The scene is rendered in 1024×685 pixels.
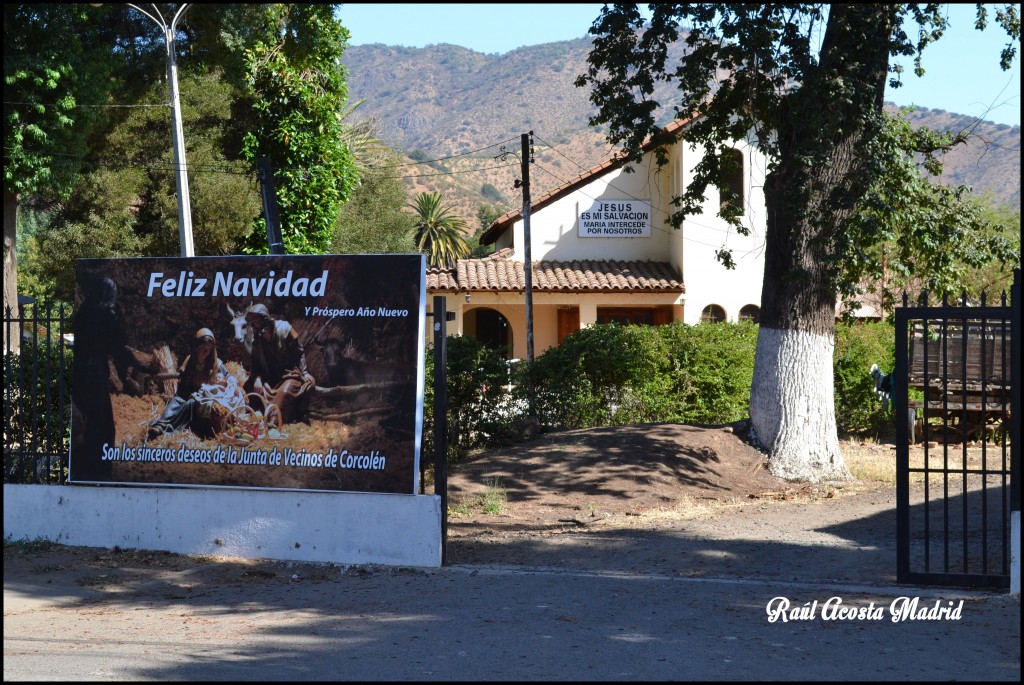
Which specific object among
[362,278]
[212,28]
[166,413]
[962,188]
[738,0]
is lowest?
[166,413]

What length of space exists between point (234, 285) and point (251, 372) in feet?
2.71

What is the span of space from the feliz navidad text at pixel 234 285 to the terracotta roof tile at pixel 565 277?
17.8 metres

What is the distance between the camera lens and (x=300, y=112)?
21.9 meters

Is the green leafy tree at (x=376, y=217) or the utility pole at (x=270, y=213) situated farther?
the green leafy tree at (x=376, y=217)

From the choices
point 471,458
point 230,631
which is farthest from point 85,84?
point 230,631

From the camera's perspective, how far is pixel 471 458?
13.5 metres

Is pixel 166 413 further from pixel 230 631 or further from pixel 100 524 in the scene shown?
pixel 230 631

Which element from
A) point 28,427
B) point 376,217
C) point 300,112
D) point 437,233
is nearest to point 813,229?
point 28,427

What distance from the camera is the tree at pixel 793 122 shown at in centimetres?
1177

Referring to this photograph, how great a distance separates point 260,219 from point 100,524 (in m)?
14.4

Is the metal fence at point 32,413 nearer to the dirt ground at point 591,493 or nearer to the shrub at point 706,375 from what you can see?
the dirt ground at point 591,493

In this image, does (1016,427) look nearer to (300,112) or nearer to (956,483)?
(956,483)

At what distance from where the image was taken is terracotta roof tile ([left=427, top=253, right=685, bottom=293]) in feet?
89.5

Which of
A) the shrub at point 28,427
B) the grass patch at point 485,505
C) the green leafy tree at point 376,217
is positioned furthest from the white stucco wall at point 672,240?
the shrub at point 28,427
